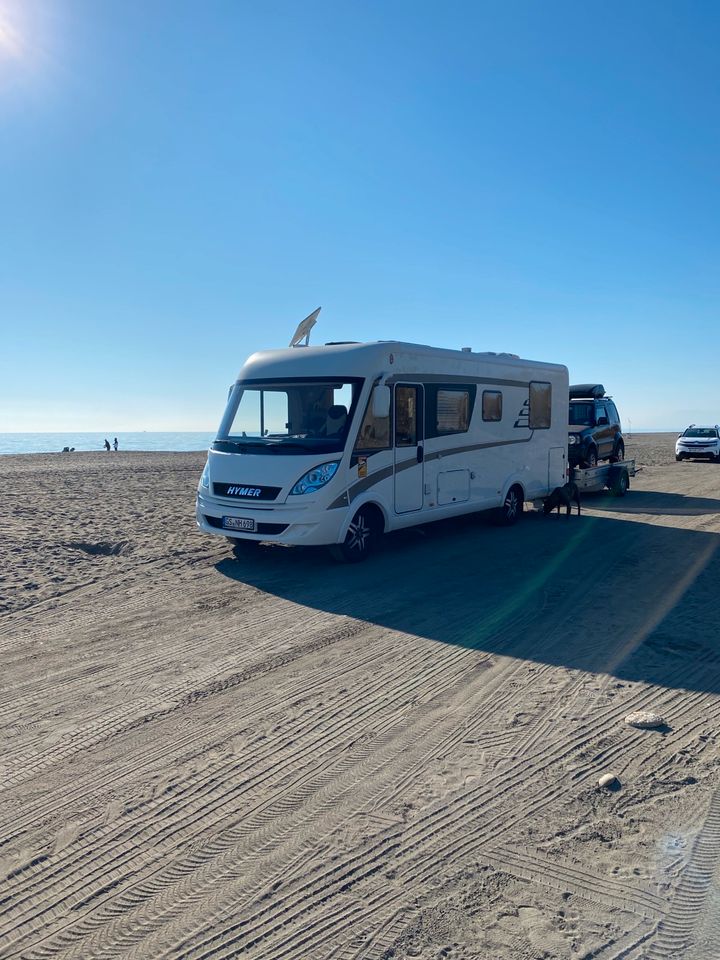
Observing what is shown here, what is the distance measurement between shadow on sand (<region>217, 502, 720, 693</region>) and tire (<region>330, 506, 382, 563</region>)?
0.18m

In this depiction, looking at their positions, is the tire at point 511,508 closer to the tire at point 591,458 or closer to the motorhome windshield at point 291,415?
the motorhome windshield at point 291,415

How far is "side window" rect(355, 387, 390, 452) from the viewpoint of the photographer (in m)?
9.55

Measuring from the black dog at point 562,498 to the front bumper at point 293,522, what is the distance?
635 centimetres

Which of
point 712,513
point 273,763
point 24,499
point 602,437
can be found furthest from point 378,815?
point 602,437

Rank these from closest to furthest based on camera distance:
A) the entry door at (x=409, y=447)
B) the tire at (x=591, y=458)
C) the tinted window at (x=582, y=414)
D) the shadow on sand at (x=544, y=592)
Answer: the shadow on sand at (x=544, y=592) < the entry door at (x=409, y=447) < the tire at (x=591, y=458) < the tinted window at (x=582, y=414)

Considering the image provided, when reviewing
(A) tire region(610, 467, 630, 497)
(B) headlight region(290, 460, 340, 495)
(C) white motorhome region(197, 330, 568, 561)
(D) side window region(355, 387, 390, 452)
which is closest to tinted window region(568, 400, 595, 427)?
(A) tire region(610, 467, 630, 497)

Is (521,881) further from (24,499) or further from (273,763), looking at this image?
(24,499)

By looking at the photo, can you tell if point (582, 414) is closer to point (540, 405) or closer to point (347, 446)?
point (540, 405)

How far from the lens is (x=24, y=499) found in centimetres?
1575

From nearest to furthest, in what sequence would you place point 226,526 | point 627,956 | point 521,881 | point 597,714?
point 627,956, point 521,881, point 597,714, point 226,526

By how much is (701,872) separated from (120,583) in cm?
677

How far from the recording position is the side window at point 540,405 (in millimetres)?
13578

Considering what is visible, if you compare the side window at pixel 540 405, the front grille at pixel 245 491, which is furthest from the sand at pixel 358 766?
the side window at pixel 540 405

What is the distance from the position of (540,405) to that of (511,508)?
6.95 feet
